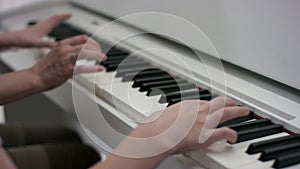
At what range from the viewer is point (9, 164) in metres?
0.68

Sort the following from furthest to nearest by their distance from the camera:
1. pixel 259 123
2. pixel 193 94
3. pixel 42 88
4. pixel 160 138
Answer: pixel 42 88, pixel 193 94, pixel 259 123, pixel 160 138

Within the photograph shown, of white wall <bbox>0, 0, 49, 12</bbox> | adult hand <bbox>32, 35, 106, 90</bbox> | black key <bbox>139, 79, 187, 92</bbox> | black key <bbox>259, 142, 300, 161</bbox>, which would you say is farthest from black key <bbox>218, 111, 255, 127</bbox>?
white wall <bbox>0, 0, 49, 12</bbox>

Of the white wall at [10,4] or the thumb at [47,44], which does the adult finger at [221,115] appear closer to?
the thumb at [47,44]

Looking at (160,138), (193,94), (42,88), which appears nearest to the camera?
(160,138)

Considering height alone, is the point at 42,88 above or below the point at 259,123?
below

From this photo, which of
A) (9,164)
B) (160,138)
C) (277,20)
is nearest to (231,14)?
(277,20)

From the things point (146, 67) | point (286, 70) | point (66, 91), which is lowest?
point (66, 91)

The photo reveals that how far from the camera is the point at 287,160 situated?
24.1 inches

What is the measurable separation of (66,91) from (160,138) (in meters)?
0.52

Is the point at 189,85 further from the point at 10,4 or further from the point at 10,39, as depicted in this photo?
the point at 10,4

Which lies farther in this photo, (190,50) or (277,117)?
(190,50)

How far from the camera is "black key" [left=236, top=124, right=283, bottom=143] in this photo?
2.24ft

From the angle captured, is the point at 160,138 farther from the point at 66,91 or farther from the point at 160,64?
the point at 66,91

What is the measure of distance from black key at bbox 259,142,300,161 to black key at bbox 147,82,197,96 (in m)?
0.28
